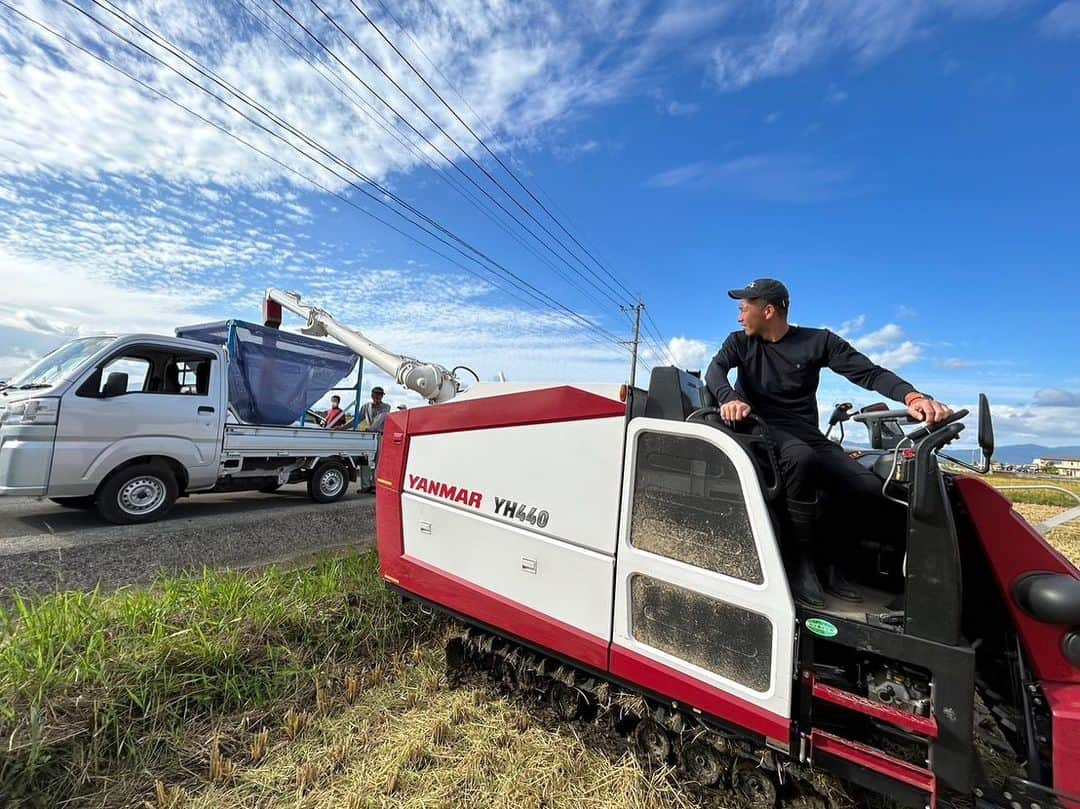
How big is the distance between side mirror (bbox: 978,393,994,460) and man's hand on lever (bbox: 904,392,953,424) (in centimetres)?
10

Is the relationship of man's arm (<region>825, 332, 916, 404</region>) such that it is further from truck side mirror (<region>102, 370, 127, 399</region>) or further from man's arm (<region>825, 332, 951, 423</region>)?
truck side mirror (<region>102, 370, 127, 399</region>)

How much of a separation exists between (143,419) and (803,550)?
21.5 feet

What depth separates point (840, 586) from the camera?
235cm

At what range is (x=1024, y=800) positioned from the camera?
5.60 ft

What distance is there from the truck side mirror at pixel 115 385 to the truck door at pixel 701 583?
19.4 ft

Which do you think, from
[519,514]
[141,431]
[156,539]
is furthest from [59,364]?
[519,514]

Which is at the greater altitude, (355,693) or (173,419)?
(173,419)

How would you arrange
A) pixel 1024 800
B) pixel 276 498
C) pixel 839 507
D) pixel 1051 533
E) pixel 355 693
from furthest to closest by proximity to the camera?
pixel 1051 533 → pixel 276 498 → pixel 355 693 → pixel 839 507 → pixel 1024 800

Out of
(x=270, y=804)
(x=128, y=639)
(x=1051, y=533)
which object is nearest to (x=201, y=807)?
(x=270, y=804)

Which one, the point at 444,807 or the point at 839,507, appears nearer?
the point at 444,807

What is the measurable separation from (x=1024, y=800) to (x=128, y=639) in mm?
3953

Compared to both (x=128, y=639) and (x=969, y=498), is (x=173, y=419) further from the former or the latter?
(x=969, y=498)

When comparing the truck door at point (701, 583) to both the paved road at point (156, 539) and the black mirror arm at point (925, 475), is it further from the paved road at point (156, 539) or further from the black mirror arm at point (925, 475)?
the paved road at point (156, 539)

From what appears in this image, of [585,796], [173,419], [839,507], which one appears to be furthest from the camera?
[173,419]
